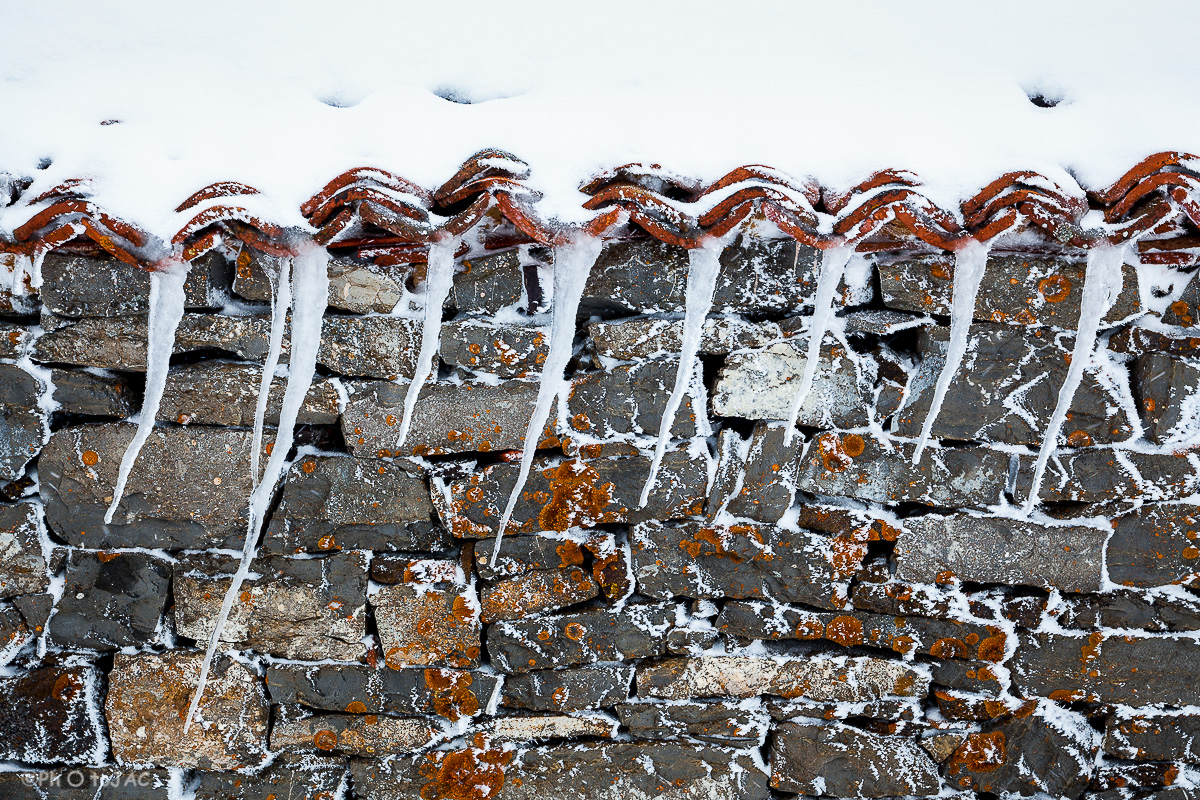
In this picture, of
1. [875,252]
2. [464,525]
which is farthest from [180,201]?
[875,252]

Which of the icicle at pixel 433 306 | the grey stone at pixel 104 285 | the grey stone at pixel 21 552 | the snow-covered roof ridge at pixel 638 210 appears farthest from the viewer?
the grey stone at pixel 21 552

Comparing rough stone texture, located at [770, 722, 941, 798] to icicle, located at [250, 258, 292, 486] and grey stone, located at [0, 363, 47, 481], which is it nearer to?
icicle, located at [250, 258, 292, 486]

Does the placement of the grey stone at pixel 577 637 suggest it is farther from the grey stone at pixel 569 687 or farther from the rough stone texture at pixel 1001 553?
the rough stone texture at pixel 1001 553

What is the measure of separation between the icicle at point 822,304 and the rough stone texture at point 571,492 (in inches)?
14.2

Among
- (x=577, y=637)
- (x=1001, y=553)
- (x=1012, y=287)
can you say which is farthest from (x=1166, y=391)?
(x=577, y=637)

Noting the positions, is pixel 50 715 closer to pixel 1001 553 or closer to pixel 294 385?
pixel 294 385

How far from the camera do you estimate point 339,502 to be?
7.00 ft

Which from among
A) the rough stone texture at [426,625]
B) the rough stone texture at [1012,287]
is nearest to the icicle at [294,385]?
the rough stone texture at [426,625]

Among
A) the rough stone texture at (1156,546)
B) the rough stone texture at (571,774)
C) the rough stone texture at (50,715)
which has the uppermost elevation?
the rough stone texture at (1156,546)

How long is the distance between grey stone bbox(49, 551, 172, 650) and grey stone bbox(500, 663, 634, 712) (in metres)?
1.08

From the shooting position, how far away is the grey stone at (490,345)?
6.91 ft

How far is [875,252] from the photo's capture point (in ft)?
6.85

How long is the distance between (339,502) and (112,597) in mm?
745

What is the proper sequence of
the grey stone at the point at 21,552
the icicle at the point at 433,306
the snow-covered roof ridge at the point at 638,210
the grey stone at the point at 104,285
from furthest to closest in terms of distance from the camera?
the grey stone at the point at 21,552
the grey stone at the point at 104,285
the icicle at the point at 433,306
the snow-covered roof ridge at the point at 638,210
